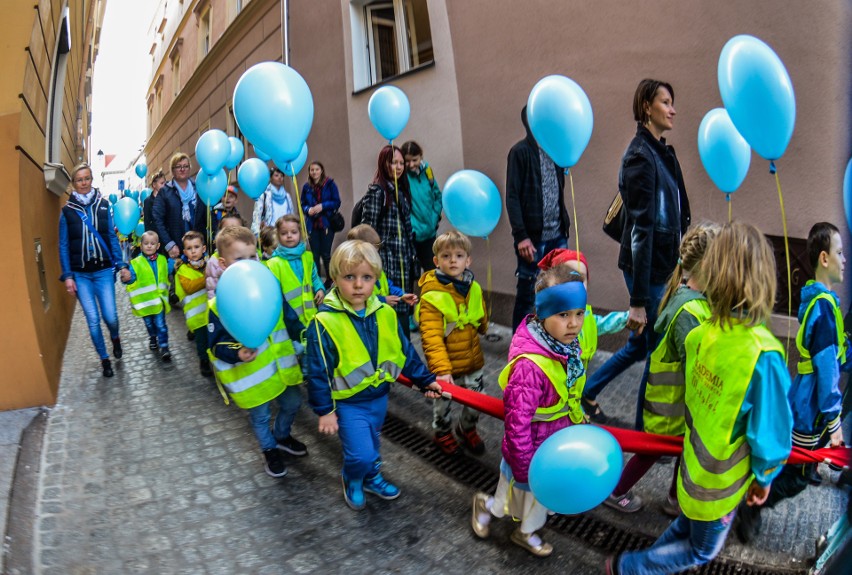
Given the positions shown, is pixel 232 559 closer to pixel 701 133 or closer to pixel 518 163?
pixel 518 163

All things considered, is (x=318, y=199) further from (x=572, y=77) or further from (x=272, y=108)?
(x=272, y=108)

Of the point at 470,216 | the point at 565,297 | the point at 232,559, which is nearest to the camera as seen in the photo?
the point at 565,297

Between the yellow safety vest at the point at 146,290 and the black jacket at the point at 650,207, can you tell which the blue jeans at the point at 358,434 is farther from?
the yellow safety vest at the point at 146,290

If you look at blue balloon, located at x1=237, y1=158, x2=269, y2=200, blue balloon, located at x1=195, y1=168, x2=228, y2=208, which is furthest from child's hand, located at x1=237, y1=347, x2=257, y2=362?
blue balloon, located at x1=195, y1=168, x2=228, y2=208

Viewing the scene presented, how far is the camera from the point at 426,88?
6.68m

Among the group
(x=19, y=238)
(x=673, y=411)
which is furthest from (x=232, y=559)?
(x=19, y=238)

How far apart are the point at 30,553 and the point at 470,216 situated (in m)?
3.04

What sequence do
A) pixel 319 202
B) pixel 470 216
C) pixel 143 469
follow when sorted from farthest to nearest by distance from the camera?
pixel 319 202 → pixel 470 216 → pixel 143 469

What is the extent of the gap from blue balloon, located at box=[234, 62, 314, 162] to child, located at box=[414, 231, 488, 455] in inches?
39.5

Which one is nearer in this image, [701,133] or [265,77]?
[265,77]

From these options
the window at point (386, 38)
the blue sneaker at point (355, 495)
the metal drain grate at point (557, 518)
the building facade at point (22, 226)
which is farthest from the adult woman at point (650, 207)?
the window at point (386, 38)

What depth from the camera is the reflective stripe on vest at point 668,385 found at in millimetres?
2473

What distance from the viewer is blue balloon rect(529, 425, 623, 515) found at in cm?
200

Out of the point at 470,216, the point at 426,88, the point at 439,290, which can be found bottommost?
the point at 439,290
